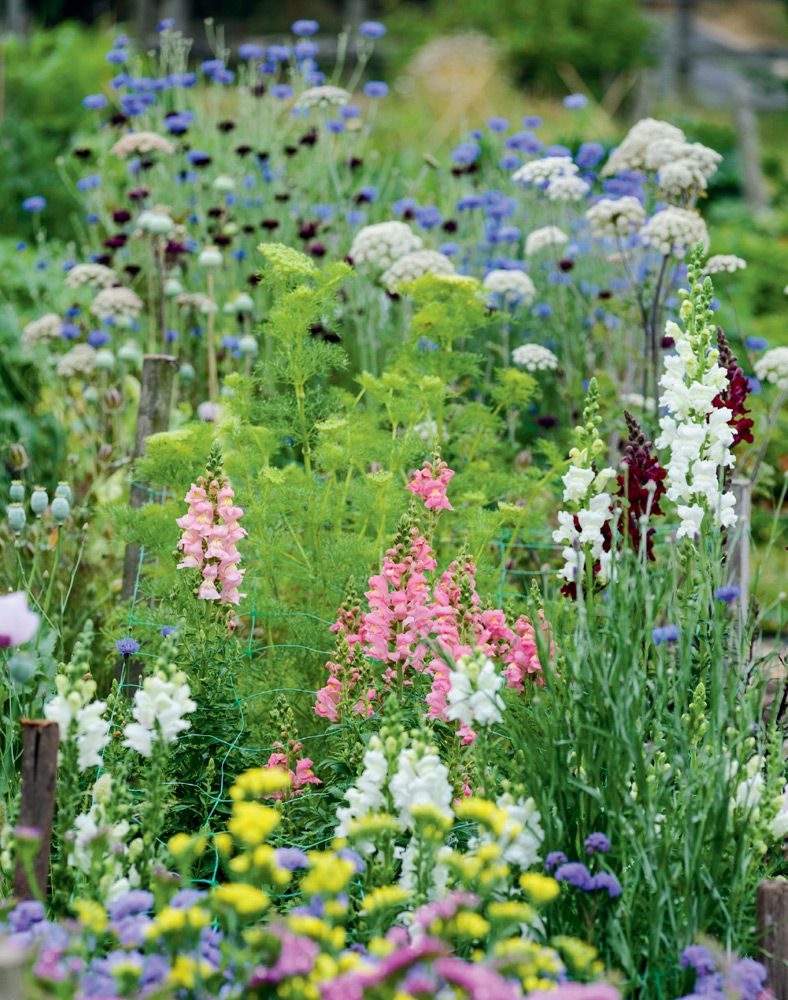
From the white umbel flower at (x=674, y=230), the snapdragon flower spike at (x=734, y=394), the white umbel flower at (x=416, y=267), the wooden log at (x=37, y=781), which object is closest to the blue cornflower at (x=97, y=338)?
the white umbel flower at (x=416, y=267)

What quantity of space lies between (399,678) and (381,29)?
3.47 m

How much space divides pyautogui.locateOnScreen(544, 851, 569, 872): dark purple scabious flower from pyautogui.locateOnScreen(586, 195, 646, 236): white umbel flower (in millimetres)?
2473

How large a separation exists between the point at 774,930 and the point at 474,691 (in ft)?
1.94

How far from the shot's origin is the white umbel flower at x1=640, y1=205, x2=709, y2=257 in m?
3.88

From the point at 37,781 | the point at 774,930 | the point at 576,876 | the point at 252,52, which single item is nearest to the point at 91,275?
the point at 252,52

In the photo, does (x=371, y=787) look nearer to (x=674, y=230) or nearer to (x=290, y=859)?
(x=290, y=859)

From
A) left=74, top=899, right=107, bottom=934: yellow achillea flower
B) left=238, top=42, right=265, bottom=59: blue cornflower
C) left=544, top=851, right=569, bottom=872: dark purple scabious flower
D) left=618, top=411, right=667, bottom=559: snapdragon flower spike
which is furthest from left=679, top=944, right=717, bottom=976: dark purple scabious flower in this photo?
left=238, top=42, right=265, bottom=59: blue cornflower

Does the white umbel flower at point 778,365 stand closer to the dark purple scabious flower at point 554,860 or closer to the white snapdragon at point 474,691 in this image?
the white snapdragon at point 474,691

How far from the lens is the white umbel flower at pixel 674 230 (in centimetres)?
388

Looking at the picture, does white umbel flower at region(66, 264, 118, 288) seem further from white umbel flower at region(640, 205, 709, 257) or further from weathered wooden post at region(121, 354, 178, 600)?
white umbel flower at region(640, 205, 709, 257)

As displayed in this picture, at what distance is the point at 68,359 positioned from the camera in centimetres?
450

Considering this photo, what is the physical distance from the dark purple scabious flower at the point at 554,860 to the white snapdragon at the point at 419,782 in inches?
7.4

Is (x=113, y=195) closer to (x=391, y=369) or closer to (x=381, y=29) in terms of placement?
(x=381, y=29)

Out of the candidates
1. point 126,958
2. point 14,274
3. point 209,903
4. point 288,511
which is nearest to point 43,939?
point 126,958
